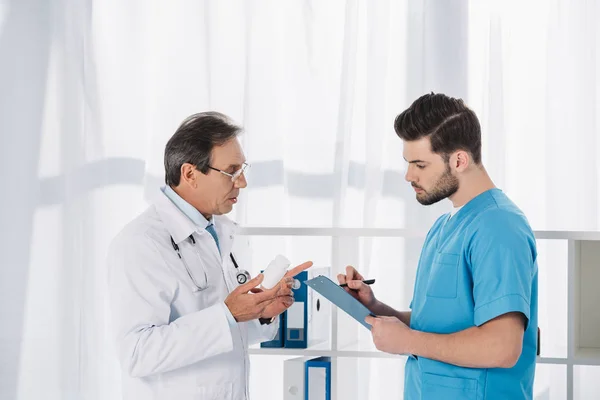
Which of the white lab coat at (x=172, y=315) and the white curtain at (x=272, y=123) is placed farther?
the white curtain at (x=272, y=123)

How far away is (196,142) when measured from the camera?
1.91 m

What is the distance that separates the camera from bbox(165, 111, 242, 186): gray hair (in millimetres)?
1910

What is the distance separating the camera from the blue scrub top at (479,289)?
1638mm

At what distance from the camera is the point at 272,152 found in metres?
3.14

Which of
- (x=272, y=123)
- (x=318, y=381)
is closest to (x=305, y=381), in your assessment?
(x=318, y=381)

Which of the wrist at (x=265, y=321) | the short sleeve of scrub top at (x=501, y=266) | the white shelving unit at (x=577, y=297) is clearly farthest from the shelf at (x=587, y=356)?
the wrist at (x=265, y=321)

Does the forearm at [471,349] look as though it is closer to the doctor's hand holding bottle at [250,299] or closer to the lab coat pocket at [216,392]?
the doctor's hand holding bottle at [250,299]

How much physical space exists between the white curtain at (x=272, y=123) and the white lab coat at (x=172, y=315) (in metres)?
0.93

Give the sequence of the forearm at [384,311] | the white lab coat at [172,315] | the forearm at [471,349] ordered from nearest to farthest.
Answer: the forearm at [471,349] → the white lab coat at [172,315] → the forearm at [384,311]

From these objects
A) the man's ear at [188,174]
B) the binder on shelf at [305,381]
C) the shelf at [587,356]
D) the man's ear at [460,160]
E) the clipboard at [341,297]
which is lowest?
the binder on shelf at [305,381]

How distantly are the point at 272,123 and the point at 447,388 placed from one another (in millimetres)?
1658

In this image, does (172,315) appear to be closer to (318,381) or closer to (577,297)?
(318,381)

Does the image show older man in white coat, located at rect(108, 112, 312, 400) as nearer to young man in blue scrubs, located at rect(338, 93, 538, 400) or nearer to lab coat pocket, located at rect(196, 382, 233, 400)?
lab coat pocket, located at rect(196, 382, 233, 400)

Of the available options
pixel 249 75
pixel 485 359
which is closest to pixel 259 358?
pixel 249 75
